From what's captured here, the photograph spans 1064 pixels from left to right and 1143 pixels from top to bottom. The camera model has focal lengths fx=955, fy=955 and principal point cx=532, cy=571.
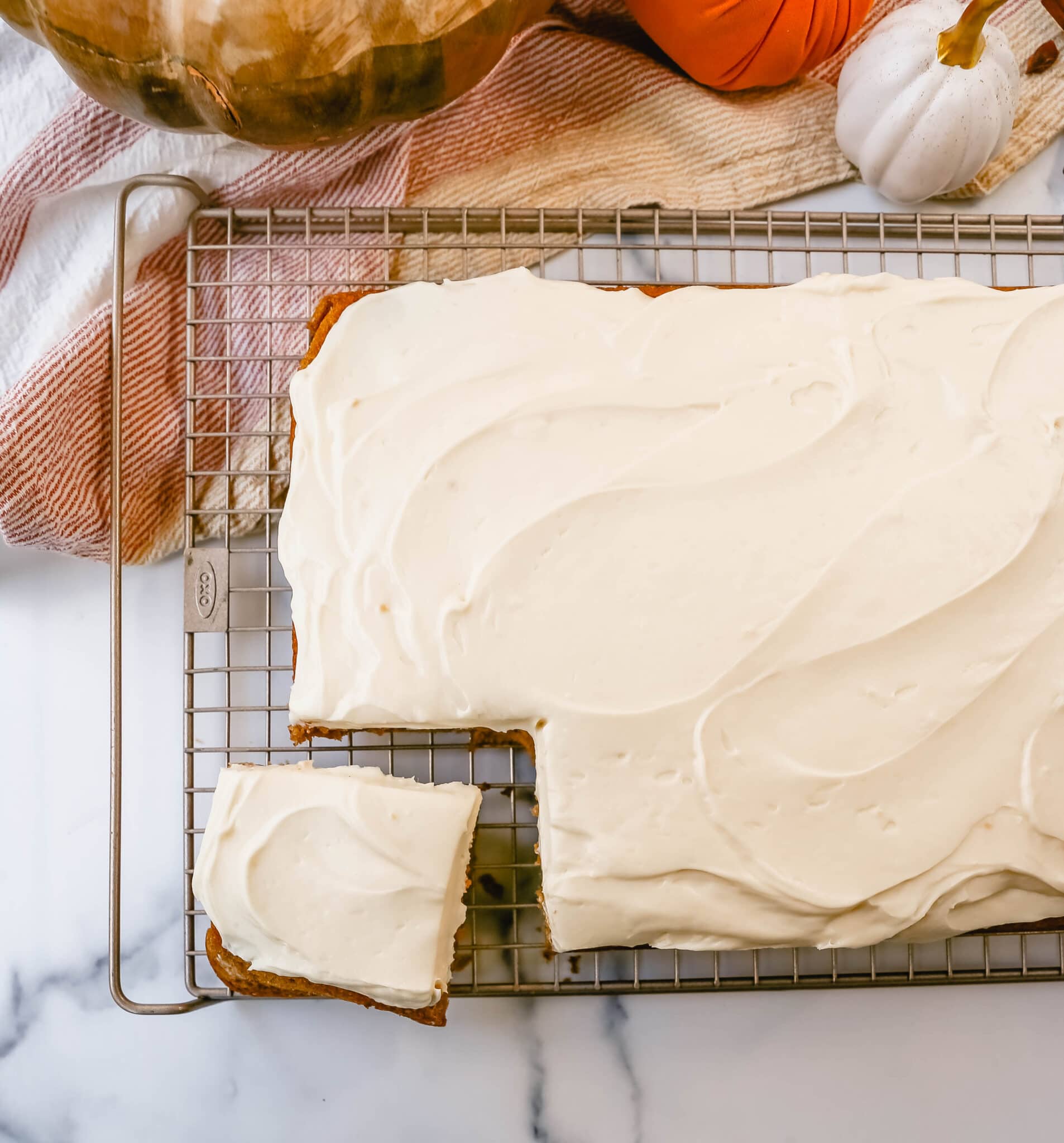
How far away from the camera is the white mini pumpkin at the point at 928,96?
4.23ft

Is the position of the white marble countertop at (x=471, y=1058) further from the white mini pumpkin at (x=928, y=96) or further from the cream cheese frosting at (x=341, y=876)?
the white mini pumpkin at (x=928, y=96)

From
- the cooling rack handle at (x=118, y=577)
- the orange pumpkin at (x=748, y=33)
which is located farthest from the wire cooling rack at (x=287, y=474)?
the orange pumpkin at (x=748, y=33)

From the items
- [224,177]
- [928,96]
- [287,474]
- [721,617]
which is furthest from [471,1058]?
[928,96]

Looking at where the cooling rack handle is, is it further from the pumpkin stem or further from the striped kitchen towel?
the pumpkin stem

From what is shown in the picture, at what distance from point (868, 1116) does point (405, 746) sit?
35.0 inches

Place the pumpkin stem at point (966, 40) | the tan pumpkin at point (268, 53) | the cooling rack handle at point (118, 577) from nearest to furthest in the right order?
the tan pumpkin at point (268, 53), the pumpkin stem at point (966, 40), the cooling rack handle at point (118, 577)

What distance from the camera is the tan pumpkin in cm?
105

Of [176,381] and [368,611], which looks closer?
[368,611]

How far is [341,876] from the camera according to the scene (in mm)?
1131

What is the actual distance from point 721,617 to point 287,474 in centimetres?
67

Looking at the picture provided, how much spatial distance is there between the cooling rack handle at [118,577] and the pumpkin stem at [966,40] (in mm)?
1038

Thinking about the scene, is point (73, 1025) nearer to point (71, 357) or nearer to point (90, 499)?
point (90, 499)

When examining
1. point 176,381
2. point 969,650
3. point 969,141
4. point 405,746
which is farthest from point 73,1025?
point 969,141

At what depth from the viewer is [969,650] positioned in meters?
1.12
